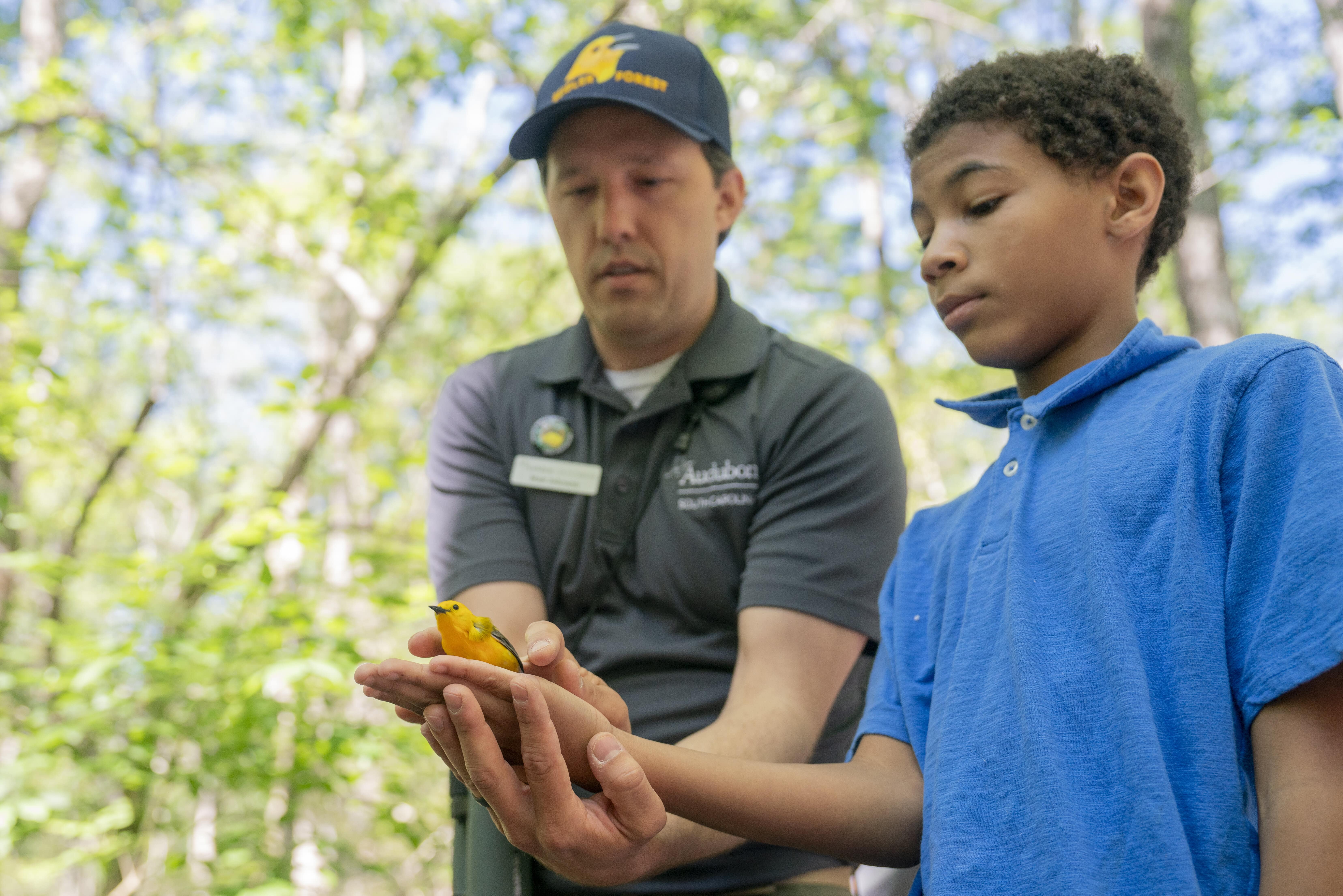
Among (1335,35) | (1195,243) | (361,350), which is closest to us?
(361,350)

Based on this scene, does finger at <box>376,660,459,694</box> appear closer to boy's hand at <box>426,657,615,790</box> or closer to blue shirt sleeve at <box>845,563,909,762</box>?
boy's hand at <box>426,657,615,790</box>

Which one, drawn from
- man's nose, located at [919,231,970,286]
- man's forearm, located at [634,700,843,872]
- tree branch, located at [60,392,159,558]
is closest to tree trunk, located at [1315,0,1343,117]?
man's nose, located at [919,231,970,286]

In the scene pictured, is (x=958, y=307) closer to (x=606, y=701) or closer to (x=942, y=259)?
(x=942, y=259)

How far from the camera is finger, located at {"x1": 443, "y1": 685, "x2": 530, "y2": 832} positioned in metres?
1.07

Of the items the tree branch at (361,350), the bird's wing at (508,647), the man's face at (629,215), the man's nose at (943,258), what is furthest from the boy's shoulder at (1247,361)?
the tree branch at (361,350)

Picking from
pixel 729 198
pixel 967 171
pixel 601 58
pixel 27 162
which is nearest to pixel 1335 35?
pixel 729 198

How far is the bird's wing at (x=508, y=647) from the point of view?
1221mm

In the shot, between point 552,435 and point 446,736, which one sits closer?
point 446,736

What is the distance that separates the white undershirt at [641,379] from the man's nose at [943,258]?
848 mm

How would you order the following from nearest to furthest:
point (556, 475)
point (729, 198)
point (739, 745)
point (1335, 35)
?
point (739, 745) → point (556, 475) → point (729, 198) → point (1335, 35)

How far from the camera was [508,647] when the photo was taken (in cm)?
123

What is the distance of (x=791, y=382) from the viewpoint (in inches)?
78.9

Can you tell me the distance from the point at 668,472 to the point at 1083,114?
3.30ft

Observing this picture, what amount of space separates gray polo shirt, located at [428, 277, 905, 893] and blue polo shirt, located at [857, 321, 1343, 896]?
563 mm
